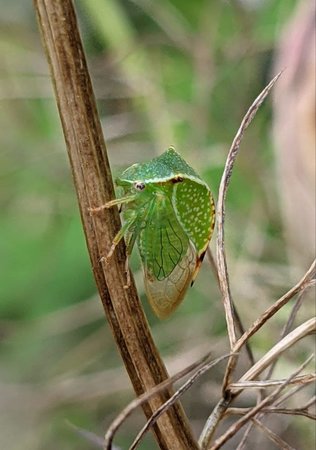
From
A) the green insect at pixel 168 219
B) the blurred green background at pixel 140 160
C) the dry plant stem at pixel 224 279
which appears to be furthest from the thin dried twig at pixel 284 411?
the blurred green background at pixel 140 160

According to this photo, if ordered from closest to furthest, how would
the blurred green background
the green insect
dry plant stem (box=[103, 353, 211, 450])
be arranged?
dry plant stem (box=[103, 353, 211, 450]) → the green insect → the blurred green background

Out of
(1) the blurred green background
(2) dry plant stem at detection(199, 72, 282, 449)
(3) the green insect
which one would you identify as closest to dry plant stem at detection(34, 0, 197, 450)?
(2) dry plant stem at detection(199, 72, 282, 449)

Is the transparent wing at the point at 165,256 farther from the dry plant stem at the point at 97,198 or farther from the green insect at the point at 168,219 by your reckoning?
the dry plant stem at the point at 97,198

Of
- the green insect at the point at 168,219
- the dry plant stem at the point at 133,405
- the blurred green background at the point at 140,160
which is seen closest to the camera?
the dry plant stem at the point at 133,405

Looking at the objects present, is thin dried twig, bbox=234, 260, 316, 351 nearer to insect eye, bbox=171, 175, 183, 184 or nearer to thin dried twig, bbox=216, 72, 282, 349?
thin dried twig, bbox=216, 72, 282, 349

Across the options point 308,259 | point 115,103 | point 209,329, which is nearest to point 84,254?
point 115,103
